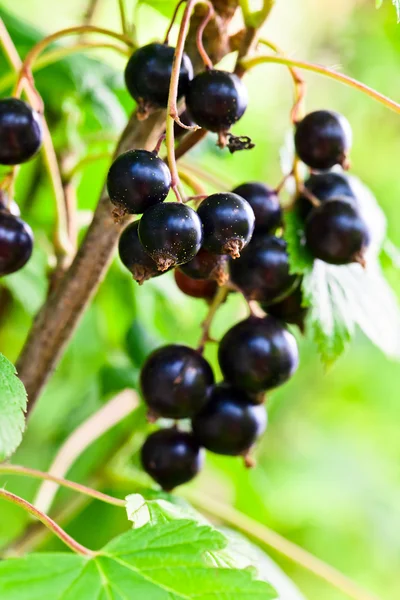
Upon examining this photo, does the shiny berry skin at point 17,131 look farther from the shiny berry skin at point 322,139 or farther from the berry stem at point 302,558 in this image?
the berry stem at point 302,558

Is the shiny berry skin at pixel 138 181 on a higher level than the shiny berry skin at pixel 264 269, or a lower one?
higher

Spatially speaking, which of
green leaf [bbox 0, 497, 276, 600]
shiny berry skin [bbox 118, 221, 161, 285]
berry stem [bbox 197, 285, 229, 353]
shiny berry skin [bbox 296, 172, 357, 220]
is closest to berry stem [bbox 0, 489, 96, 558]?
green leaf [bbox 0, 497, 276, 600]

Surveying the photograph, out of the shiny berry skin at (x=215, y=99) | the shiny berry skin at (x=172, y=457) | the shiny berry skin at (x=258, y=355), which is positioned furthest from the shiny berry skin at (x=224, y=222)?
the shiny berry skin at (x=172, y=457)

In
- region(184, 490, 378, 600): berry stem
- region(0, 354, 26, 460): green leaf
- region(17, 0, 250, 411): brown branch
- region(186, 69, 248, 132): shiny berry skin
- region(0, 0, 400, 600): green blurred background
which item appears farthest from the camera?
region(0, 0, 400, 600): green blurred background

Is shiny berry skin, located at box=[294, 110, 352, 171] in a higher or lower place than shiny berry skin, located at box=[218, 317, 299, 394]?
higher

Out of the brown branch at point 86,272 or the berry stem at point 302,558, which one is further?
the berry stem at point 302,558

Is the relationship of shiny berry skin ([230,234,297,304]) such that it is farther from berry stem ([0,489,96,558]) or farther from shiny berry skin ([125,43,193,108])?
berry stem ([0,489,96,558])

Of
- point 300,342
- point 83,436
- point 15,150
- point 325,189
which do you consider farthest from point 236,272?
point 300,342

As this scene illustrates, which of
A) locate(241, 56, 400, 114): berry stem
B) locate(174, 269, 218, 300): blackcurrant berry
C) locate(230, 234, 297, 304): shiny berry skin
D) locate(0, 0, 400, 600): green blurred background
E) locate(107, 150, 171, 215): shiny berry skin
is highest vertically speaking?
locate(241, 56, 400, 114): berry stem
